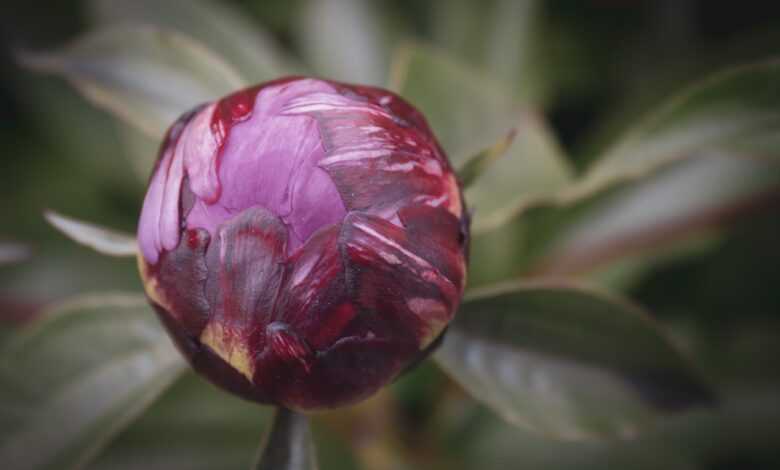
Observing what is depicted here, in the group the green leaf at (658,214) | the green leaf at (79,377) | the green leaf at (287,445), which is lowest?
the green leaf at (79,377)

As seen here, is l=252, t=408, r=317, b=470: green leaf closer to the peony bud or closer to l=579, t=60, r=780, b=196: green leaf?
the peony bud

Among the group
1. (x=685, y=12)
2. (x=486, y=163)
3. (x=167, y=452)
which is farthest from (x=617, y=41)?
(x=167, y=452)

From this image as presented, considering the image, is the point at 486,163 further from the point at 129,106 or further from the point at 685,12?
the point at 685,12

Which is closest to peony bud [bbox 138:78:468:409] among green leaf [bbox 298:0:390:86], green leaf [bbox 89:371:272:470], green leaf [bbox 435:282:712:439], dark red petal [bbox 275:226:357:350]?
dark red petal [bbox 275:226:357:350]

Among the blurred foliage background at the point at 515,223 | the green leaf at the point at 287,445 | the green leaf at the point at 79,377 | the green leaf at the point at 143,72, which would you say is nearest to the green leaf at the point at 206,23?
the blurred foliage background at the point at 515,223

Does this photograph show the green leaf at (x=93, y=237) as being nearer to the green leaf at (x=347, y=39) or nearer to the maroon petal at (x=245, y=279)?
the maroon petal at (x=245, y=279)

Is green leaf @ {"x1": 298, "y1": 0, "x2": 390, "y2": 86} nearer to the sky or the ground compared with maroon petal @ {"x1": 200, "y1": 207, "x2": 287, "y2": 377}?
nearer to the ground

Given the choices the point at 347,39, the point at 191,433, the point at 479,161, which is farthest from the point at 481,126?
the point at 191,433
